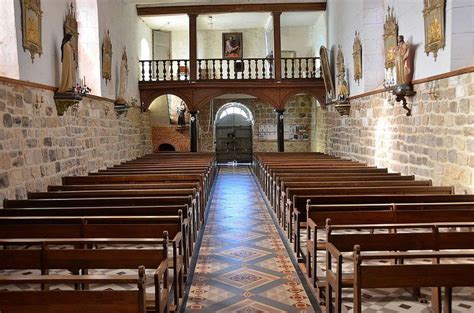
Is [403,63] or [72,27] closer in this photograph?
[403,63]

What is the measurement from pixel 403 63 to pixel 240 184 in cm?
700

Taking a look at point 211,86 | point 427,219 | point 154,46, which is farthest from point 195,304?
point 154,46

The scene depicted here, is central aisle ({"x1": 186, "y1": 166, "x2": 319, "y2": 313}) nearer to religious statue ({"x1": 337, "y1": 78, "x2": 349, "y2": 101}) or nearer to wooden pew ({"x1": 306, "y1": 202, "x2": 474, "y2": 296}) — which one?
wooden pew ({"x1": 306, "y1": 202, "x2": 474, "y2": 296})

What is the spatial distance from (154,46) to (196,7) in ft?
13.8

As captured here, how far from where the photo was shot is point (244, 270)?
5.35 m

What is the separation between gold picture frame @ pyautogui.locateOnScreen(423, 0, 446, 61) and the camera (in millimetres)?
6719

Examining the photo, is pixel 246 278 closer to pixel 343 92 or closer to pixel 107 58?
pixel 107 58

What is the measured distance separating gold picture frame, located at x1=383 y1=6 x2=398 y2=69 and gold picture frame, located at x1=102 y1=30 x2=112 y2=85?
21.8 ft

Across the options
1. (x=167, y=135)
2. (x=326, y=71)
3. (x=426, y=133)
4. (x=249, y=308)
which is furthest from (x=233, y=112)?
(x=249, y=308)

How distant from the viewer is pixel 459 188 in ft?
20.9

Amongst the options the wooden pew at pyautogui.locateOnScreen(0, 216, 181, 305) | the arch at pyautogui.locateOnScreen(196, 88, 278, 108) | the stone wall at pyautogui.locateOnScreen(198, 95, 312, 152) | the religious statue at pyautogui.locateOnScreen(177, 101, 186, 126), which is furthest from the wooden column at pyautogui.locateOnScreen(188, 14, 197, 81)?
the wooden pew at pyautogui.locateOnScreen(0, 216, 181, 305)

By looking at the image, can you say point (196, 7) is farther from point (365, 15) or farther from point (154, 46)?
point (365, 15)

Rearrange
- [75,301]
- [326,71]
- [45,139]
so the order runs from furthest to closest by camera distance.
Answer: [326,71], [45,139], [75,301]

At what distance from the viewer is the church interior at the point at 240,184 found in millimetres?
3234
